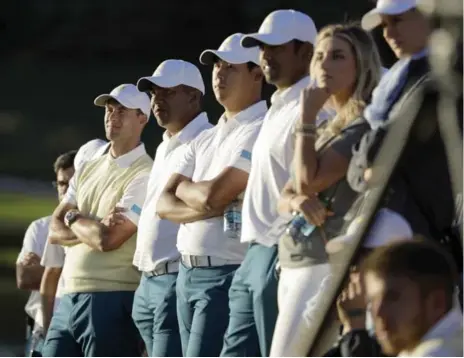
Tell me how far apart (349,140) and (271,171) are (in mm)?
560

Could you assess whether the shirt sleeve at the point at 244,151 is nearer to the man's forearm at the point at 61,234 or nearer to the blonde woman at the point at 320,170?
the blonde woman at the point at 320,170

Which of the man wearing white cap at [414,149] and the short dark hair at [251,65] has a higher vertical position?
the short dark hair at [251,65]

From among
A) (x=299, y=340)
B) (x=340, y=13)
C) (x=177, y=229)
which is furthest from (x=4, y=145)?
(x=299, y=340)

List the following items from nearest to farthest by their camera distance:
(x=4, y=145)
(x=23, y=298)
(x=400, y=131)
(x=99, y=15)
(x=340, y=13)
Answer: (x=400, y=131) < (x=340, y=13) < (x=99, y=15) < (x=4, y=145) < (x=23, y=298)

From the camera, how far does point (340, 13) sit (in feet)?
18.5

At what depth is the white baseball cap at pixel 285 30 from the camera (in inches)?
208

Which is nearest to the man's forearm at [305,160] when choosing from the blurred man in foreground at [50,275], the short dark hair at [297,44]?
the short dark hair at [297,44]

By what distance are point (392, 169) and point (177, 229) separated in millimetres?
2062

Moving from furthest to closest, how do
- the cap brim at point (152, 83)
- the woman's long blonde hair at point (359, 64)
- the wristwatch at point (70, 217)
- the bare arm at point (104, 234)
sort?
the wristwatch at point (70, 217), the bare arm at point (104, 234), the cap brim at point (152, 83), the woman's long blonde hair at point (359, 64)

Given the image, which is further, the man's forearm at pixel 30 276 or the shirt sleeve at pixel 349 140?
the man's forearm at pixel 30 276

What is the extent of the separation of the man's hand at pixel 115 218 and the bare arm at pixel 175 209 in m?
0.72

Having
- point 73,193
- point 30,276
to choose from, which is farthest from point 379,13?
point 30,276

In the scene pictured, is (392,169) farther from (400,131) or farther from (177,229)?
(177,229)

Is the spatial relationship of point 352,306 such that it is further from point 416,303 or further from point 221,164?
point 221,164
